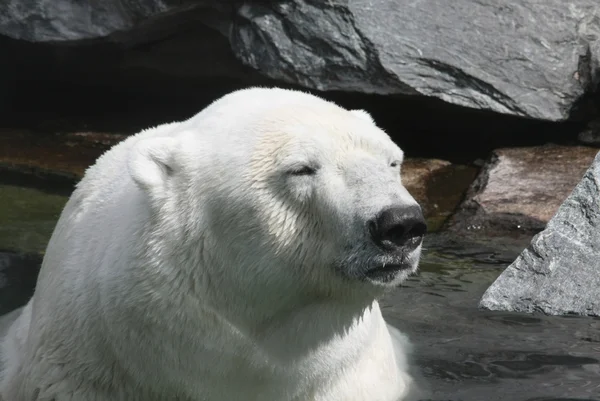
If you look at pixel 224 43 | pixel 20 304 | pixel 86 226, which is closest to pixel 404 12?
pixel 224 43

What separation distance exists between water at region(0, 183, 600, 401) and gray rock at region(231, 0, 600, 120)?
1.61 metres

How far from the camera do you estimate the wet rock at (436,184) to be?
652cm

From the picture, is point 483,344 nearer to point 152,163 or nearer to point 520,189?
point 152,163

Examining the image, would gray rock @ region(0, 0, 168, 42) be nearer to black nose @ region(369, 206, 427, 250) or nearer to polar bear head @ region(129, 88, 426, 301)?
polar bear head @ region(129, 88, 426, 301)

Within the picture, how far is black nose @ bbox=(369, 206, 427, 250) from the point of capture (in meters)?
2.78

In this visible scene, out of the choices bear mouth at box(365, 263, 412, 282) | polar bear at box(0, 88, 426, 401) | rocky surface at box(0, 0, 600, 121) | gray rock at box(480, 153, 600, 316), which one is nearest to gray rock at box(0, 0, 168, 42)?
rocky surface at box(0, 0, 600, 121)

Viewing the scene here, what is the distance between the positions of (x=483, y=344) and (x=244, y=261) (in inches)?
67.4

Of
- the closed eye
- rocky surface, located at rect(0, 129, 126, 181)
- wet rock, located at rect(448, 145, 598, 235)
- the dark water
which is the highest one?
the closed eye

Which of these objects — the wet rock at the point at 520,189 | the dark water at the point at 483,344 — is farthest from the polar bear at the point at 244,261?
the wet rock at the point at 520,189

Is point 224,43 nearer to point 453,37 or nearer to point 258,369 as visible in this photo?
point 453,37

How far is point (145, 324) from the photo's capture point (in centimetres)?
316

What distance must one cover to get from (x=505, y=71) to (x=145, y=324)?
4.68 m

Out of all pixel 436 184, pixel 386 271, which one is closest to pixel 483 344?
pixel 386 271

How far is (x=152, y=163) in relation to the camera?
3.21m
